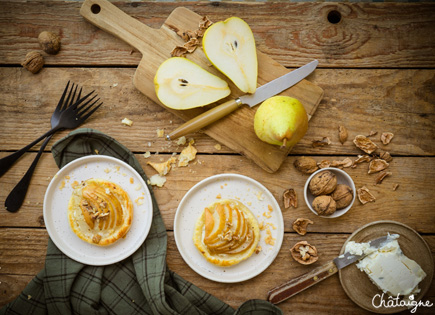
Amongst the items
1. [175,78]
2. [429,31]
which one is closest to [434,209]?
[429,31]

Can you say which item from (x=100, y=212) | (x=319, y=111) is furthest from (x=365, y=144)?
(x=100, y=212)

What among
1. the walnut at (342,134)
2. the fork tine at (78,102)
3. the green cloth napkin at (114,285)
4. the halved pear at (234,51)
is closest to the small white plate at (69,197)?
the green cloth napkin at (114,285)

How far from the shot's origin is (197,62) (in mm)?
1657

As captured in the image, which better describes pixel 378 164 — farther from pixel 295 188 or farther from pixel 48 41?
pixel 48 41

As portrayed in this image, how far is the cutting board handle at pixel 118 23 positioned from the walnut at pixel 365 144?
1176mm

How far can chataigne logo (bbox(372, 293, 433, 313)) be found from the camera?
1604 millimetres

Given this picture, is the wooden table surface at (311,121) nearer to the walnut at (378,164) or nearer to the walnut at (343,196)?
the walnut at (378,164)

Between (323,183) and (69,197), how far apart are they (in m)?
1.25

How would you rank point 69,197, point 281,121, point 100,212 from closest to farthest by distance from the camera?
point 281,121, point 100,212, point 69,197

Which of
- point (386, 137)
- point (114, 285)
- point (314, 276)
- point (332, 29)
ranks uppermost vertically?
point (332, 29)

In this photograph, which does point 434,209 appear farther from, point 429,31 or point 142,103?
point 142,103

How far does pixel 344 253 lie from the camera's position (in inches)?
63.9

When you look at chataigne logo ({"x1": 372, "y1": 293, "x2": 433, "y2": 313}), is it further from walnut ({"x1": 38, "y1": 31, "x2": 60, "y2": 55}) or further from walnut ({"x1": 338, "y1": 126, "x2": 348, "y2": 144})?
walnut ({"x1": 38, "y1": 31, "x2": 60, "y2": 55})

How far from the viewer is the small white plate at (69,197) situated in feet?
5.23
